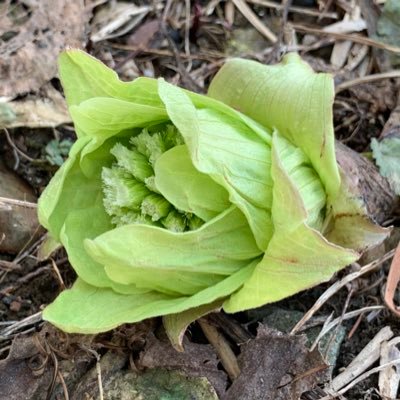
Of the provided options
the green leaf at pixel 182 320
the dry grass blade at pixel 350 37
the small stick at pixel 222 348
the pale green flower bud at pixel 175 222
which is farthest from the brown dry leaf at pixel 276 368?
the dry grass blade at pixel 350 37

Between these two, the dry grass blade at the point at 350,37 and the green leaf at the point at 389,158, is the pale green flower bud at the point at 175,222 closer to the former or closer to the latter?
the green leaf at the point at 389,158

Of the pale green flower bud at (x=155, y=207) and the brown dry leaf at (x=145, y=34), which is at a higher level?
the brown dry leaf at (x=145, y=34)

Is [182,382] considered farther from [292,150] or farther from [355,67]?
[355,67]

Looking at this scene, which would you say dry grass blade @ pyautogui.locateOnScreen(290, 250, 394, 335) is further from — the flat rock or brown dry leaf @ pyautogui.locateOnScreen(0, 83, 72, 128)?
brown dry leaf @ pyautogui.locateOnScreen(0, 83, 72, 128)

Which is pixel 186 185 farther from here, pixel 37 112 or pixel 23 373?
pixel 37 112

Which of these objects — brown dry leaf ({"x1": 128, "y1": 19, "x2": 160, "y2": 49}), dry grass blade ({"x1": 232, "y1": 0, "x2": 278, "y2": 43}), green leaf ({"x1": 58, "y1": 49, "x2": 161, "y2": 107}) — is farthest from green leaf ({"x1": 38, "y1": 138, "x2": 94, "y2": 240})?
dry grass blade ({"x1": 232, "y1": 0, "x2": 278, "y2": 43})

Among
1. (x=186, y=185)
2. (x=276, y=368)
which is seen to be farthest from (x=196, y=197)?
(x=276, y=368)

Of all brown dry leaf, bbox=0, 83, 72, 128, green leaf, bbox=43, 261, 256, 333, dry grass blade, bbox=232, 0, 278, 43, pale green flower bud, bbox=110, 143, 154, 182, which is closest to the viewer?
green leaf, bbox=43, 261, 256, 333
